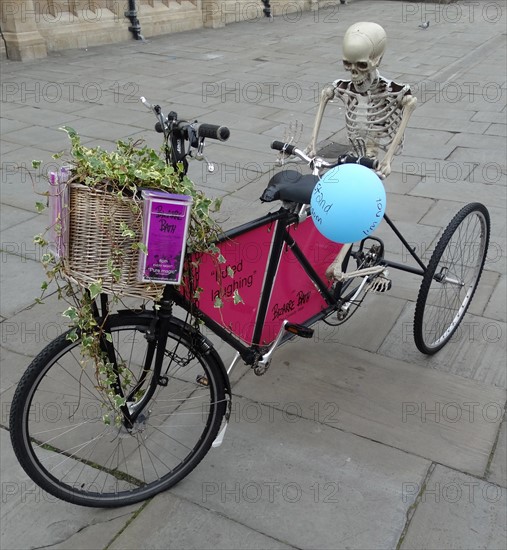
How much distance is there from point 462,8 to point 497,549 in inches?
904

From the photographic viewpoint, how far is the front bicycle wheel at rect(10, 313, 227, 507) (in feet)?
7.78

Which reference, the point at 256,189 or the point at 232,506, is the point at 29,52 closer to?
the point at 256,189

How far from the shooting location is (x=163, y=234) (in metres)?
2.07

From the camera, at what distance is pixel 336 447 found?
2.97m

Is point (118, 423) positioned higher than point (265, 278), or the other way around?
point (265, 278)

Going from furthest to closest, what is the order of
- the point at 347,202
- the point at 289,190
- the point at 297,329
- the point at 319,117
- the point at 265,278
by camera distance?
1. the point at 319,117
2. the point at 297,329
3. the point at 265,278
4. the point at 289,190
5. the point at 347,202

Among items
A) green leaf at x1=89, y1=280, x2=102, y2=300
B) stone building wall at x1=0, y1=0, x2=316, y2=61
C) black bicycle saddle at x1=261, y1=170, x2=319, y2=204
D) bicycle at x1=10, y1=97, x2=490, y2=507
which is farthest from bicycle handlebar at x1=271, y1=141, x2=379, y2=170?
stone building wall at x1=0, y1=0, x2=316, y2=61

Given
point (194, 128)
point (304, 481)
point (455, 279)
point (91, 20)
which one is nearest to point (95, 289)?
point (194, 128)

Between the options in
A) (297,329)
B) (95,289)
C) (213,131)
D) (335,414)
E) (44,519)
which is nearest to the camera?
(95,289)

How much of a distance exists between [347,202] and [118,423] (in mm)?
1195

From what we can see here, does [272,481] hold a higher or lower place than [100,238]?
lower

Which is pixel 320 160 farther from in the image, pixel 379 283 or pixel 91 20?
pixel 91 20

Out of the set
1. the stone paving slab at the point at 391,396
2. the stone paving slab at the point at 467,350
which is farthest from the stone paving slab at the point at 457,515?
the stone paving slab at the point at 467,350

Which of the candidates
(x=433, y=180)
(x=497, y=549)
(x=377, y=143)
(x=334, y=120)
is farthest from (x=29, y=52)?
(x=497, y=549)
